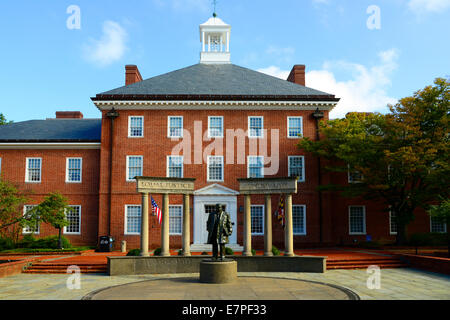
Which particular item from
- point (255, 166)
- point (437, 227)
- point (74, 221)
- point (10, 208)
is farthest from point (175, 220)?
point (437, 227)

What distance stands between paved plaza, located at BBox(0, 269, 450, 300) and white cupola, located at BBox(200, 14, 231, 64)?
22782mm

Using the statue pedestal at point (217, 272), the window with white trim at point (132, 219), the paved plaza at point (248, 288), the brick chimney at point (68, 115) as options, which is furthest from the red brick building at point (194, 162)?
the statue pedestal at point (217, 272)

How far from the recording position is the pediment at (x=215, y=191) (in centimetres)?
2758

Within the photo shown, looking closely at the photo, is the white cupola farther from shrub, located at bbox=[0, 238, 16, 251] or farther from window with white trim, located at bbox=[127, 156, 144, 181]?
shrub, located at bbox=[0, 238, 16, 251]

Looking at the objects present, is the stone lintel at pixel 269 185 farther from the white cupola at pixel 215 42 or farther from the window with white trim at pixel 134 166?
the white cupola at pixel 215 42

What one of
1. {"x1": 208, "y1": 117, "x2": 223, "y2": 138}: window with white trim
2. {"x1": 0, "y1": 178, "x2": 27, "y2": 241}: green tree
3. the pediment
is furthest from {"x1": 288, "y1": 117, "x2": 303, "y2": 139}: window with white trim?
{"x1": 0, "y1": 178, "x2": 27, "y2": 241}: green tree

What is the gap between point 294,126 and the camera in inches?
1133

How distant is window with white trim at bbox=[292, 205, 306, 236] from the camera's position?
27859 mm

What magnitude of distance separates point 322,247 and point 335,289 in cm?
1535

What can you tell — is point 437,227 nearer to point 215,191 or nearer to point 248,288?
point 215,191

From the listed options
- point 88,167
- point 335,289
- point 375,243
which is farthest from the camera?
point 88,167

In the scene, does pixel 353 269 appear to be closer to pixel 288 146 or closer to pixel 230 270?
pixel 230 270

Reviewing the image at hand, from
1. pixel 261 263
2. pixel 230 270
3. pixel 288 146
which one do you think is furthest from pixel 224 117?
pixel 230 270
